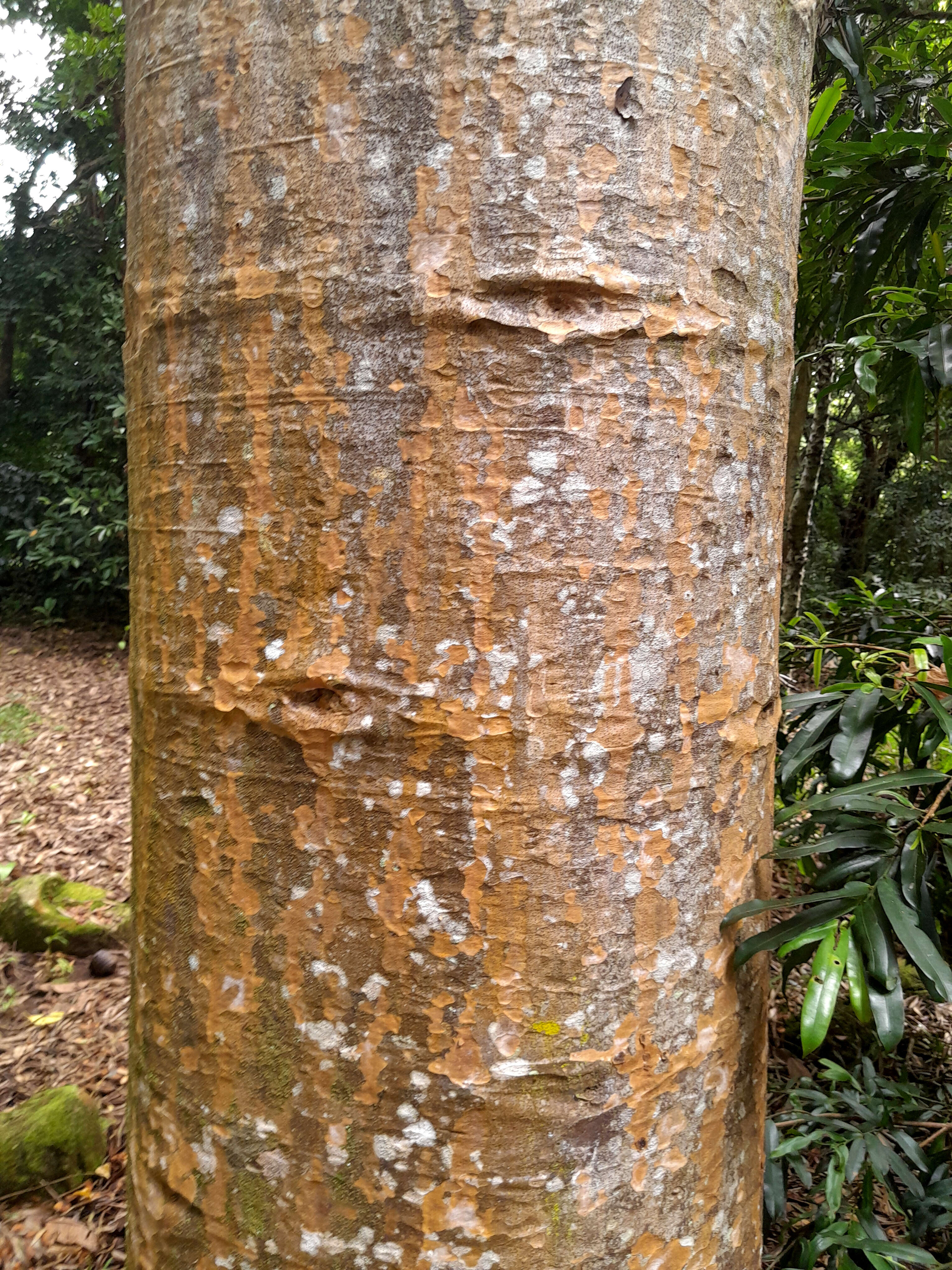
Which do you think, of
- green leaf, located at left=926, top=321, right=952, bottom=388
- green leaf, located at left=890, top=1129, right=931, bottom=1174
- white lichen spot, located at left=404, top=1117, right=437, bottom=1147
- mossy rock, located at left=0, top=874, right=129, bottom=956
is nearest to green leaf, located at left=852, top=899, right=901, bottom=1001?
white lichen spot, located at left=404, top=1117, right=437, bottom=1147

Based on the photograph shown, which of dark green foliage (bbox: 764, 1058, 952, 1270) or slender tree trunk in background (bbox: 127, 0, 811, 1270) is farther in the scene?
dark green foliage (bbox: 764, 1058, 952, 1270)

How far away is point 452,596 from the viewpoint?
2.45 ft

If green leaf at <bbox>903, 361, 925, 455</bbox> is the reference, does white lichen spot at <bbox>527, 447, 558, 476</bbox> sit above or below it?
below

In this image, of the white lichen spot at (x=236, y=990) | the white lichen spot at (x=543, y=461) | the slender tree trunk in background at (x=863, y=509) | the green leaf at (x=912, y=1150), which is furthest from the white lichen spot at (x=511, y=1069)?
the slender tree trunk in background at (x=863, y=509)

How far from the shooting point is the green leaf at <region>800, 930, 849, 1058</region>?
920 mm

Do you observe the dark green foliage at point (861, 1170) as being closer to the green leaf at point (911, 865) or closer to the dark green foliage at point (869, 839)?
the dark green foliage at point (869, 839)

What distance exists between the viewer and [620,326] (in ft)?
2.48

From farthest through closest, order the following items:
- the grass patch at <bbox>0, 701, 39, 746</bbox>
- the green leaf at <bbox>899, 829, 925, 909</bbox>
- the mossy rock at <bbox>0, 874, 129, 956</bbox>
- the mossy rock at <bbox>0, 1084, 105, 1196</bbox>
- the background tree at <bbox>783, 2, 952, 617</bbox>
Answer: the grass patch at <bbox>0, 701, 39, 746</bbox> → the mossy rock at <bbox>0, 874, 129, 956</bbox> → the mossy rock at <bbox>0, 1084, 105, 1196</bbox> → the background tree at <bbox>783, 2, 952, 617</bbox> → the green leaf at <bbox>899, 829, 925, 909</bbox>

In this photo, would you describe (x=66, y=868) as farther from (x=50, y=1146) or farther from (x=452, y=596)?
(x=452, y=596)

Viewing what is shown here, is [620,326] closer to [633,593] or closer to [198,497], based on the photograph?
[633,593]

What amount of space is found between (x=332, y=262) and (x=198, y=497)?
257 mm

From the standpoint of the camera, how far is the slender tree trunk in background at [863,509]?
843 cm

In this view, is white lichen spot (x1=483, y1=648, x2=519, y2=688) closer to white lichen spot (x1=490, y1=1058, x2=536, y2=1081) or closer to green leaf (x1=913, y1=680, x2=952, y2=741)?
white lichen spot (x1=490, y1=1058, x2=536, y2=1081)

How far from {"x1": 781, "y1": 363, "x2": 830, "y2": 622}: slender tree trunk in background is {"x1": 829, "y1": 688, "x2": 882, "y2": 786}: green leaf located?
3.29 metres
